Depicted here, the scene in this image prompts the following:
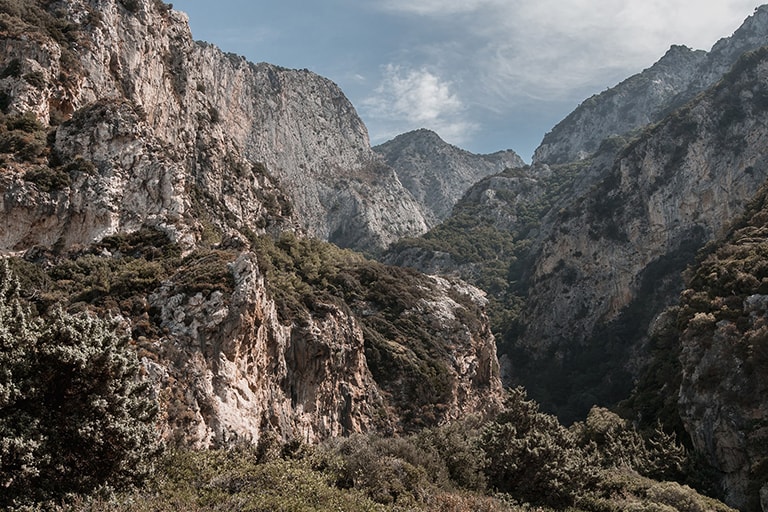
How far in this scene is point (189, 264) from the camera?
2231 cm

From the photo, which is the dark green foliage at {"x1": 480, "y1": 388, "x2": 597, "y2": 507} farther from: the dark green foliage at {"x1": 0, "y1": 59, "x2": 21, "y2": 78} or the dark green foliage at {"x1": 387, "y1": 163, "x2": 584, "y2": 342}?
the dark green foliage at {"x1": 387, "y1": 163, "x2": 584, "y2": 342}

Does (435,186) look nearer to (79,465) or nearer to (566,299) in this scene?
(566,299)

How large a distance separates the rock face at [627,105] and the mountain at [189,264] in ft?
375

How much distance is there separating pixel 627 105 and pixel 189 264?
16077cm

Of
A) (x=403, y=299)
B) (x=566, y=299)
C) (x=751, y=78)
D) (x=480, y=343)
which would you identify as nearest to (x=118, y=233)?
(x=403, y=299)

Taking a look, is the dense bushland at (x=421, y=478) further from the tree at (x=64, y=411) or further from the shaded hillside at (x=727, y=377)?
the shaded hillside at (x=727, y=377)

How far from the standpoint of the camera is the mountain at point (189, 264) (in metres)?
18.8

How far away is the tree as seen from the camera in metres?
8.24

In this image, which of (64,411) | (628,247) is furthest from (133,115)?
(628,247)

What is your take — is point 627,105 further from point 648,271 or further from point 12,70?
point 12,70

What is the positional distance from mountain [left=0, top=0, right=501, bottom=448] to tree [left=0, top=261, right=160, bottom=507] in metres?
5.05

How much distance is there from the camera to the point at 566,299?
263ft

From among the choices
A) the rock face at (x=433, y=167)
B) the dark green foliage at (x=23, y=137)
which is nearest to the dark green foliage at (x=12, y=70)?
the dark green foliage at (x=23, y=137)

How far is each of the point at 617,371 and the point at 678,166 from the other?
97.9 ft
